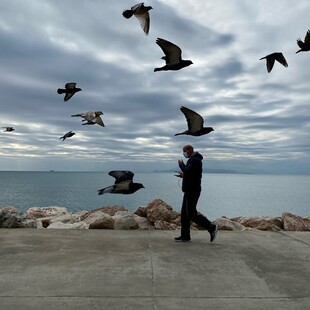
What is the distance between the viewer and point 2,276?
472 cm

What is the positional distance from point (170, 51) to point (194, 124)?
1.24 m

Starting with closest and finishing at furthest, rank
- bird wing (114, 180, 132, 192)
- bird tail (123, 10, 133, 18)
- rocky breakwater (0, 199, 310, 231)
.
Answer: bird tail (123, 10, 133, 18)
bird wing (114, 180, 132, 192)
rocky breakwater (0, 199, 310, 231)

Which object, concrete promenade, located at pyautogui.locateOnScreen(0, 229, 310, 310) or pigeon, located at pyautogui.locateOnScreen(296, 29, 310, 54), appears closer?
concrete promenade, located at pyautogui.locateOnScreen(0, 229, 310, 310)

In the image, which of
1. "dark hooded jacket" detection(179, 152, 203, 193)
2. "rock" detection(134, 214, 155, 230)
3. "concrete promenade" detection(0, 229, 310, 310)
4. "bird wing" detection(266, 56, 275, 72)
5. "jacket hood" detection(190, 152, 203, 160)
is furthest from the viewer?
"rock" detection(134, 214, 155, 230)

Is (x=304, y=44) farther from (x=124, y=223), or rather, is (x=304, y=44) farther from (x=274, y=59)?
(x=124, y=223)

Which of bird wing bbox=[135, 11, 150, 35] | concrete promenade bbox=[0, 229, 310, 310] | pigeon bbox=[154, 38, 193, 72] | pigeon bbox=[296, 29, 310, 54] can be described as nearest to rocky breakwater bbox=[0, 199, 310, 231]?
concrete promenade bbox=[0, 229, 310, 310]

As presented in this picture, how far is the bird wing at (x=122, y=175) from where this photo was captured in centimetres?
657

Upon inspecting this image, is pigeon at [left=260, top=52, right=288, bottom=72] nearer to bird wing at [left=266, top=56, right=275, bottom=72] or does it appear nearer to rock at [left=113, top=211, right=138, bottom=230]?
bird wing at [left=266, top=56, right=275, bottom=72]

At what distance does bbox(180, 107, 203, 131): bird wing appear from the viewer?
6.36 m

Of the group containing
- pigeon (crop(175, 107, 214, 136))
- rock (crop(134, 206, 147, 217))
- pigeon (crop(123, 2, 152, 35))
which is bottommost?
rock (crop(134, 206, 147, 217))

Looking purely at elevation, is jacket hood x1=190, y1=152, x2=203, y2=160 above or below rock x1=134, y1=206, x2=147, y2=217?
above

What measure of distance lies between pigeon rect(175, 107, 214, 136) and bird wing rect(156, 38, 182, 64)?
31.3 inches

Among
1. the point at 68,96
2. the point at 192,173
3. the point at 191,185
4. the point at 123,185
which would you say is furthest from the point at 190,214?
the point at 68,96

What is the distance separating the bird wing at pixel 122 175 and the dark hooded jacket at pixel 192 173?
0.91 meters
